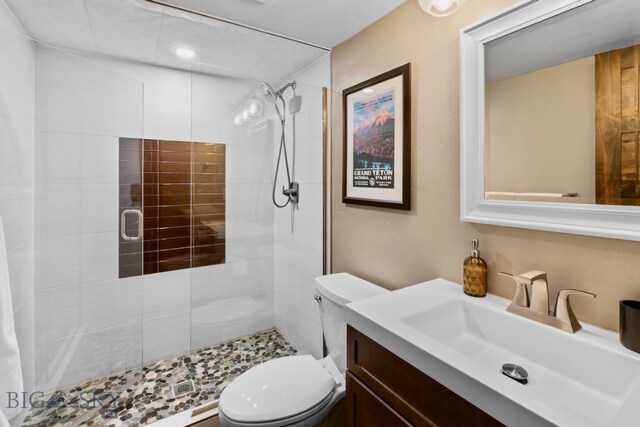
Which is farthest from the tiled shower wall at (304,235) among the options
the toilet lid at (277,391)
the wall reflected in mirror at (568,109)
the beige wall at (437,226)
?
the wall reflected in mirror at (568,109)

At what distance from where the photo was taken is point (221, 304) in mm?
2139

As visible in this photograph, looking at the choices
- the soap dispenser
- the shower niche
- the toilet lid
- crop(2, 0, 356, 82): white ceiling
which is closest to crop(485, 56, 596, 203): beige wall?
the soap dispenser

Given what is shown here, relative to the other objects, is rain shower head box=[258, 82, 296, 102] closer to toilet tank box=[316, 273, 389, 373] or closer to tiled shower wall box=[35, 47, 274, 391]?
tiled shower wall box=[35, 47, 274, 391]

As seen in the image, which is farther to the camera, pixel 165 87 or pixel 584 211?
pixel 165 87

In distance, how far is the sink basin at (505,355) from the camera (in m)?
0.64

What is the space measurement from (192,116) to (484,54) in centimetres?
172

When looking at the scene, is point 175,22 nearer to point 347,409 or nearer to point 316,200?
point 316,200

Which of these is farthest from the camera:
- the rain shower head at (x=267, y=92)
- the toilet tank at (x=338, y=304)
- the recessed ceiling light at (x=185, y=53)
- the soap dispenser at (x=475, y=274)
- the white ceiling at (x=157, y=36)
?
the rain shower head at (x=267, y=92)

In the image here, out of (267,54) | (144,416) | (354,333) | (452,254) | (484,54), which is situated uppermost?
(267,54)

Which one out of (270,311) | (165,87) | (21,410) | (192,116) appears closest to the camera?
(21,410)

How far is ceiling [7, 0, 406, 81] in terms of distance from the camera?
5.15 ft

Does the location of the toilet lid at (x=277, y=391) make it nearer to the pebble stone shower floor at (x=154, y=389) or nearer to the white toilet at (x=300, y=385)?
the white toilet at (x=300, y=385)

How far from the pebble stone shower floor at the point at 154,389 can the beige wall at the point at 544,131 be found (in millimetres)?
1883

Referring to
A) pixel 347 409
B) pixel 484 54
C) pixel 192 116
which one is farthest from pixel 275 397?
pixel 192 116
